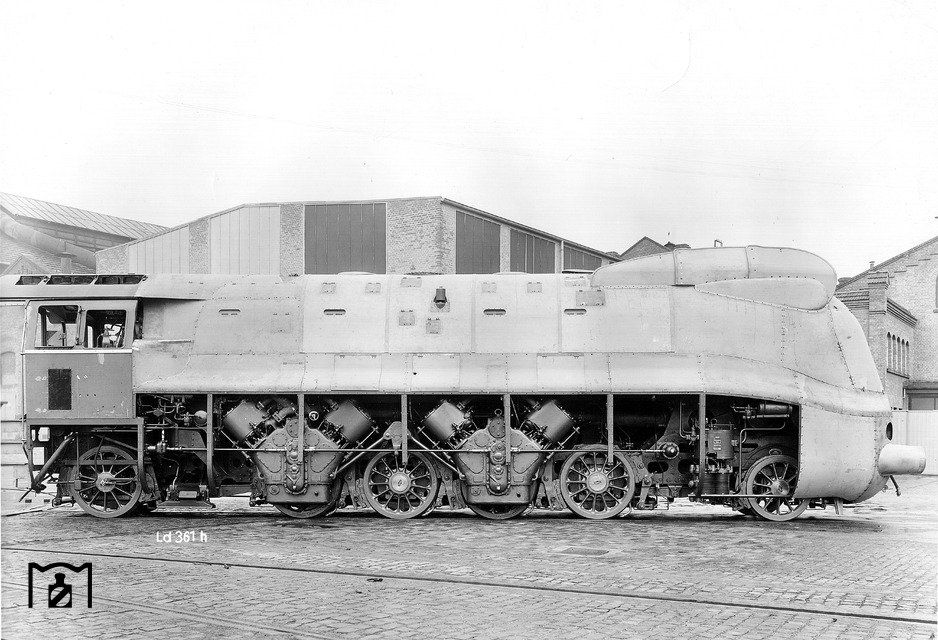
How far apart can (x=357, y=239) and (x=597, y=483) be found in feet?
54.9

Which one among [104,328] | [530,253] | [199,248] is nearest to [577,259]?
[530,253]

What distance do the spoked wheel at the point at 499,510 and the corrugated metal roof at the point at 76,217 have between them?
910 inches

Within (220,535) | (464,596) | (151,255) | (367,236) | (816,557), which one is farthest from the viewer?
(151,255)

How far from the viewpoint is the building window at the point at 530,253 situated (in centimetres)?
3156

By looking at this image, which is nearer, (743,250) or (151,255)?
(743,250)

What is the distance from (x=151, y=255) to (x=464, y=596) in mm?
28047

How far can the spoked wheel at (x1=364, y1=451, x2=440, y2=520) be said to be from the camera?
15867 mm

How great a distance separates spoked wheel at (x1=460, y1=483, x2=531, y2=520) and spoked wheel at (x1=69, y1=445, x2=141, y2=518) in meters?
5.83

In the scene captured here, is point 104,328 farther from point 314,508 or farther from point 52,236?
point 52,236

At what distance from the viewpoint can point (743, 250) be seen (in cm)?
1644

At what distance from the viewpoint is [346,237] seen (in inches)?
1201

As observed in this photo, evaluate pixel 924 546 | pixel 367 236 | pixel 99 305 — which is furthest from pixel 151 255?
pixel 924 546

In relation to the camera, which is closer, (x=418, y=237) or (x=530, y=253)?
(x=418, y=237)

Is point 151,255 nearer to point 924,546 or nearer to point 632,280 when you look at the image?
point 632,280
